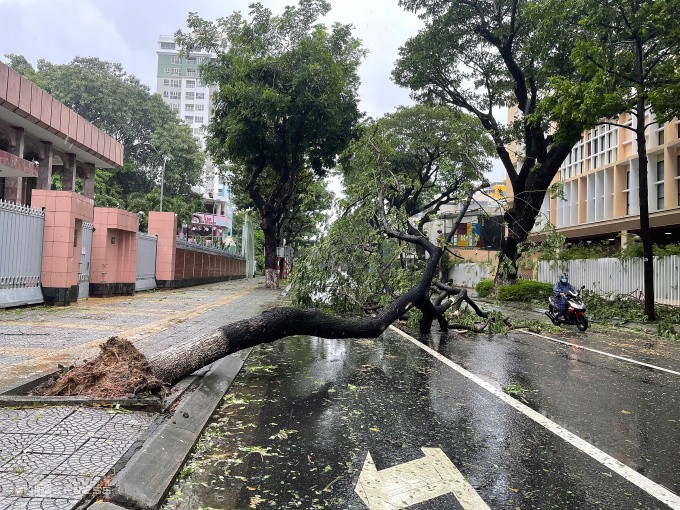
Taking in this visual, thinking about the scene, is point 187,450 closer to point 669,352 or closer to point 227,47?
point 669,352

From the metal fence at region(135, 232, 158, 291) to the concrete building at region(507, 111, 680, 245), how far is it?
15.1 metres

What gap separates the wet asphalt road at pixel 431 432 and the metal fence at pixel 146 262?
14788 mm

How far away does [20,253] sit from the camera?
1266 centimetres

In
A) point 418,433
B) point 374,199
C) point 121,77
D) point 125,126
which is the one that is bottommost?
point 418,433

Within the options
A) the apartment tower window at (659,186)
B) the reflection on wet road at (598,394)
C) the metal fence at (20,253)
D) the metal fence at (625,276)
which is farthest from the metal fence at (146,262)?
the apartment tower window at (659,186)

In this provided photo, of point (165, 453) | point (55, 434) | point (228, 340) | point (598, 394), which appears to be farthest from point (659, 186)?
point (55, 434)

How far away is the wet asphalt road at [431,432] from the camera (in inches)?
128

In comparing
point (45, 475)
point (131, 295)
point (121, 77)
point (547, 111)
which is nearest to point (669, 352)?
point (547, 111)

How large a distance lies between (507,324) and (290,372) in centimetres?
671

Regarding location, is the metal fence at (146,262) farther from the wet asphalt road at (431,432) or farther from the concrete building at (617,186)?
the concrete building at (617,186)

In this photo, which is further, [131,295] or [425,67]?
[425,67]

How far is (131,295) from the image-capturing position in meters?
18.8

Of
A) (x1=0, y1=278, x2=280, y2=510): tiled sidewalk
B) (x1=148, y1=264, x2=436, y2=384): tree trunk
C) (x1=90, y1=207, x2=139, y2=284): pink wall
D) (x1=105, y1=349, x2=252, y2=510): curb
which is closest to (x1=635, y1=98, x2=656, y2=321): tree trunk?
(x1=148, y1=264, x2=436, y2=384): tree trunk

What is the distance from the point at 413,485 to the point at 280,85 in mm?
20658
